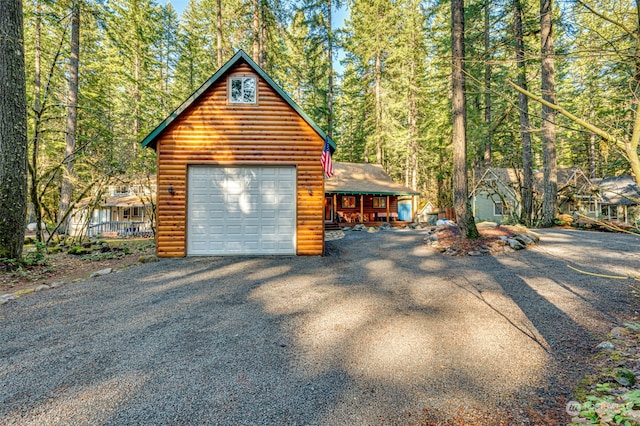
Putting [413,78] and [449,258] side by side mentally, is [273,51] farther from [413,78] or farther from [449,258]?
[449,258]

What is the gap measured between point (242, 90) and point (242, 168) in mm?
2390

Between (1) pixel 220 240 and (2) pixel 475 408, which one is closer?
(2) pixel 475 408

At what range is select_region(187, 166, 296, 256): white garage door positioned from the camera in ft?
28.6

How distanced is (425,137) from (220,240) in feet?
69.5

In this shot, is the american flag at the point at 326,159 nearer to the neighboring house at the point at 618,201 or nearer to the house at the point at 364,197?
the house at the point at 364,197

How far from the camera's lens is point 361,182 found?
2145 centimetres

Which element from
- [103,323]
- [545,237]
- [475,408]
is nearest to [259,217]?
[103,323]

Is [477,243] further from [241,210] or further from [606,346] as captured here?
[241,210]

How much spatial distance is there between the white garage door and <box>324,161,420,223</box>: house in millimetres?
10211

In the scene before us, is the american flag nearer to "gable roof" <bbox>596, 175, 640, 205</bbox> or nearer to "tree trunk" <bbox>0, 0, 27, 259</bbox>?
"tree trunk" <bbox>0, 0, 27, 259</bbox>

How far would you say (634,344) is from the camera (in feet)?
10.1

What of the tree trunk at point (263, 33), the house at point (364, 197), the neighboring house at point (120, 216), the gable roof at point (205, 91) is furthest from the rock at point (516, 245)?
the neighboring house at point (120, 216)

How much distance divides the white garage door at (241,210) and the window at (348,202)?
12611 mm

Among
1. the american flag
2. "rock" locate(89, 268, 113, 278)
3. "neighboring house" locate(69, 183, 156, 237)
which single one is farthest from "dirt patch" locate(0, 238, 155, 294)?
"neighboring house" locate(69, 183, 156, 237)
